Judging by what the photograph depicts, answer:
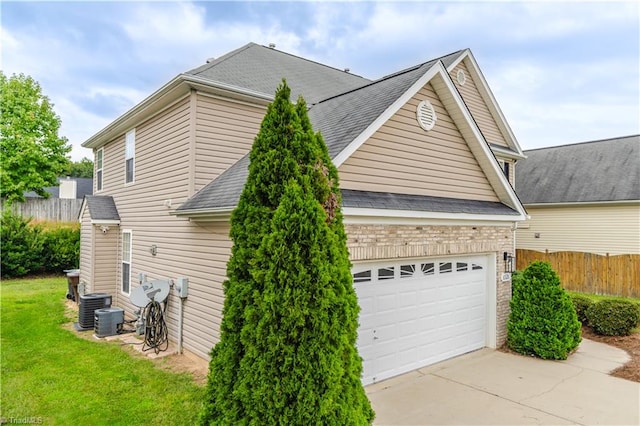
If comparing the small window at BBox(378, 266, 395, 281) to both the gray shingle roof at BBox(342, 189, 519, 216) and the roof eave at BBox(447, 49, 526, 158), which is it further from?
the roof eave at BBox(447, 49, 526, 158)

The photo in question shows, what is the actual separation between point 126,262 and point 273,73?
7095 mm

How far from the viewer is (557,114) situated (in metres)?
22.3

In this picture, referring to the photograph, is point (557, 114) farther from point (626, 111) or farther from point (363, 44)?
point (363, 44)

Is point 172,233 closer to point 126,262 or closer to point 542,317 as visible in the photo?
point 126,262

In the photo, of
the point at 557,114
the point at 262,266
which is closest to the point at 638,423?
the point at 262,266

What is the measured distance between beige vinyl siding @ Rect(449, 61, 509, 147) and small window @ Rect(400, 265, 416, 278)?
883 centimetres

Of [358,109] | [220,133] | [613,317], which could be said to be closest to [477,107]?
[613,317]

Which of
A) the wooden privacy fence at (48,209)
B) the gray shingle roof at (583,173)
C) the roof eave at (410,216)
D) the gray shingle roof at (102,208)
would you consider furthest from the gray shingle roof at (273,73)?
the wooden privacy fence at (48,209)

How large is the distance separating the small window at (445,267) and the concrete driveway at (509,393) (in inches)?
72.1

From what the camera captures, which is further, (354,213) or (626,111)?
(626,111)

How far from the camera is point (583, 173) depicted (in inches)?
786

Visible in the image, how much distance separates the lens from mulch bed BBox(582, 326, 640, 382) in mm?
7410

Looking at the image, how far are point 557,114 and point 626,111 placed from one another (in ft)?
10.5

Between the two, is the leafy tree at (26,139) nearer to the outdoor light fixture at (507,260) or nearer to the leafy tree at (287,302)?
the leafy tree at (287,302)
